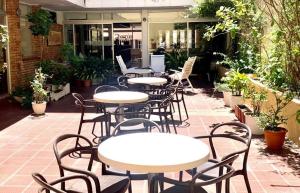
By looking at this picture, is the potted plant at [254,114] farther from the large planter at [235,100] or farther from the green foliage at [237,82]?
the large planter at [235,100]

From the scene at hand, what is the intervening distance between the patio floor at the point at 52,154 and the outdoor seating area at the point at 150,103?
18 millimetres

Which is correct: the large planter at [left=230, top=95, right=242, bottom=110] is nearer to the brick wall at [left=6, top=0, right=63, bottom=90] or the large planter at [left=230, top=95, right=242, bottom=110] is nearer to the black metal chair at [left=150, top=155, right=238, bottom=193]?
the black metal chair at [left=150, top=155, right=238, bottom=193]

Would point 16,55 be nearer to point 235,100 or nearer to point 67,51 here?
point 67,51

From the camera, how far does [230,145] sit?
17.3 ft

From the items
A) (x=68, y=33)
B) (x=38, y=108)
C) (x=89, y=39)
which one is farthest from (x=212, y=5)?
(x=68, y=33)

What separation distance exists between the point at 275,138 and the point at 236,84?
2.31 m

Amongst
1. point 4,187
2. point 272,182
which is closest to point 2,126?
point 4,187

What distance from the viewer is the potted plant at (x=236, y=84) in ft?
22.1

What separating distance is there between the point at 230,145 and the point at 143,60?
30.3 feet

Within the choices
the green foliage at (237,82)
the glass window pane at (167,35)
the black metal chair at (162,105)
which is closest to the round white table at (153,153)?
the black metal chair at (162,105)

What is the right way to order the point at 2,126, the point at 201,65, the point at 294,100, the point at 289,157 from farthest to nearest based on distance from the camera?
the point at 201,65 < the point at 2,126 < the point at 294,100 < the point at 289,157

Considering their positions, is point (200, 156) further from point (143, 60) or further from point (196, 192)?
point (143, 60)

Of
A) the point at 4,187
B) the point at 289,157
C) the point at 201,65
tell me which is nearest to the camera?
the point at 4,187

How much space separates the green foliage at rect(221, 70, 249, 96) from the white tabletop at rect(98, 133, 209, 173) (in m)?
4.05
